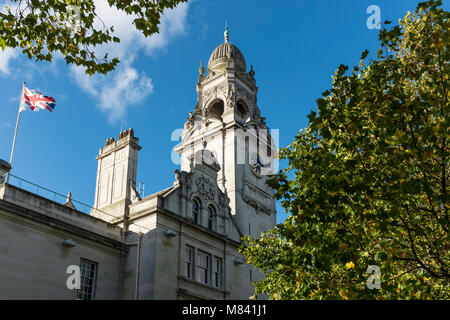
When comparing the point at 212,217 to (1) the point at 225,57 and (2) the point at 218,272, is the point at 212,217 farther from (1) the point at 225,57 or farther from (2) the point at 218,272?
(1) the point at 225,57

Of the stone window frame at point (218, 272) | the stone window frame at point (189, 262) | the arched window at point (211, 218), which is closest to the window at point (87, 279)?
the stone window frame at point (189, 262)

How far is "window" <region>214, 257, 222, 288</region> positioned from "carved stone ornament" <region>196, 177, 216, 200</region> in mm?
4556

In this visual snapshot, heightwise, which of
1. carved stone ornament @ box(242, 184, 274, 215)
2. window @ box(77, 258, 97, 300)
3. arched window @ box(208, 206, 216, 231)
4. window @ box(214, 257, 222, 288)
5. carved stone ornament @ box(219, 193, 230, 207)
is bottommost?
window @ box(77, 258, 97, 300)

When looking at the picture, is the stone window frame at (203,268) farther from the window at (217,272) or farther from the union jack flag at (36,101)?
the union jack flag at (36,101)

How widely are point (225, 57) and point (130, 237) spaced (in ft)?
97.8

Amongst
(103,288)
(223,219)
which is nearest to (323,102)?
(103,288)

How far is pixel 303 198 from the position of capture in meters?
13.3

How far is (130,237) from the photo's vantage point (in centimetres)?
3088

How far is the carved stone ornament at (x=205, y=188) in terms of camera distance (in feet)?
114

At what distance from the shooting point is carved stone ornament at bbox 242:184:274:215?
4378 cm

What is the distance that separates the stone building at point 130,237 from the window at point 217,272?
0.07 meters

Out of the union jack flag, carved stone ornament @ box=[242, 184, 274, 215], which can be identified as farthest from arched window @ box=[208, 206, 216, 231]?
the union jack flag

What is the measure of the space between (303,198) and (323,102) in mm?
2685

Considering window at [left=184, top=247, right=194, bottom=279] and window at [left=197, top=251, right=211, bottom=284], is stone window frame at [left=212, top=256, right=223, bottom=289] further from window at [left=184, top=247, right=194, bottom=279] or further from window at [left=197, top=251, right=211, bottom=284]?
window at [left=184, top=247, right=194, bottom=279]
